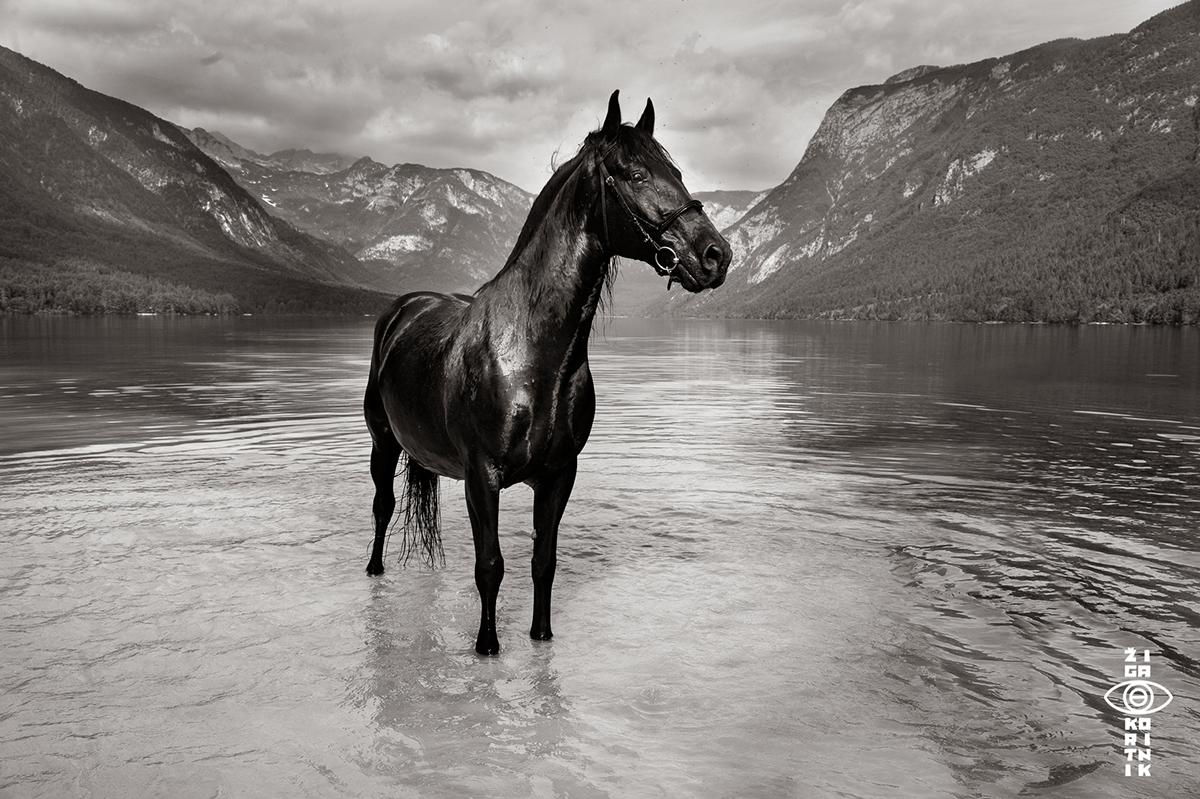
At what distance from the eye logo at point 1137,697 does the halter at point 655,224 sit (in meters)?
3.99

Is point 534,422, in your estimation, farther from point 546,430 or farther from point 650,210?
point 650,210

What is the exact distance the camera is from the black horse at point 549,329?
5.30m

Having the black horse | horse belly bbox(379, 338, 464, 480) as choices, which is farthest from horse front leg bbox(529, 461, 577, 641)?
horse belly bbox(379, 338, 464, 480)

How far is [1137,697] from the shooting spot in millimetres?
5410

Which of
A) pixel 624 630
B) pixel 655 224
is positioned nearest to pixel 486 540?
pixel 624 630

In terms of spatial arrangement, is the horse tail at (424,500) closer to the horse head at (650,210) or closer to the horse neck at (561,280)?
the horse neck at (561,280)

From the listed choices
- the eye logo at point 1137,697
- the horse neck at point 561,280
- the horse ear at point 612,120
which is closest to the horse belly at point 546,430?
the horse neck at point 561,280

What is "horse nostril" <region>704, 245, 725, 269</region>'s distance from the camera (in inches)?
199

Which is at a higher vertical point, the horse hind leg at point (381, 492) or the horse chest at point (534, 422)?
the horse chest at point (534, 422)

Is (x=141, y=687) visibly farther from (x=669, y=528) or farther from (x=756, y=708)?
(x=669, y=528)

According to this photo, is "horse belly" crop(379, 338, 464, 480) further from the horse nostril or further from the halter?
the horse nostril

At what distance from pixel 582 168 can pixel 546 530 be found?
2.70 meters

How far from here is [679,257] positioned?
5.13 meters

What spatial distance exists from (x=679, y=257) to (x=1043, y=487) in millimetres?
10058
